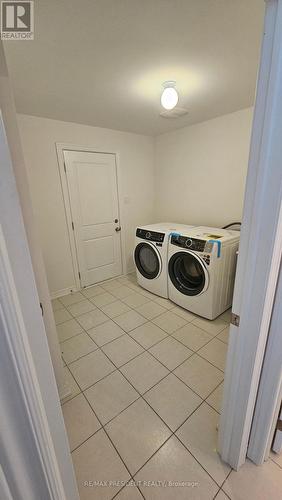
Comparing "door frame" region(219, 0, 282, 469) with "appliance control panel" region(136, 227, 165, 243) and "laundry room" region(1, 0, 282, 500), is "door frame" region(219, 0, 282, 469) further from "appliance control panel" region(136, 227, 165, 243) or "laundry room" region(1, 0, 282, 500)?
"appliance control panel" region(136, 227, 165, 243)

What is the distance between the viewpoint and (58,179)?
2486 millimetres

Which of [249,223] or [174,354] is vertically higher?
[249,223]

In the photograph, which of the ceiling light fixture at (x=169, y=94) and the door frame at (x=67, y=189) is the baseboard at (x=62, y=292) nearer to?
the door frame at (x=67, y=189)

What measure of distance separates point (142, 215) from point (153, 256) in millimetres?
1039

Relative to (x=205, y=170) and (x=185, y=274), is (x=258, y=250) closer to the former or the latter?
(x=185, y=274)

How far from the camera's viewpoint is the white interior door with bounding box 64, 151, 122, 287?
263 centimetres

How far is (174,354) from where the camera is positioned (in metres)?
1.76

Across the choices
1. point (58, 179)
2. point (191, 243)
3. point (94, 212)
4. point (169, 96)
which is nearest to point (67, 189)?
point (58, 179)

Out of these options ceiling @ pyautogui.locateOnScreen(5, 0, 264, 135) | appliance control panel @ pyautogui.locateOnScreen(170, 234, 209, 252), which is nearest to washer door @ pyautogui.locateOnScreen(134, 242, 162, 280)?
appliance control panel @ pyautogui.locateOnScreen(170, 234, 209, 252)

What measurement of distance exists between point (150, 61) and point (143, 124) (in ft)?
4.31

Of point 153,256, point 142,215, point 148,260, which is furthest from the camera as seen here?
point 142,215

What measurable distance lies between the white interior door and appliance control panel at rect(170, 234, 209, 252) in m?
1.19

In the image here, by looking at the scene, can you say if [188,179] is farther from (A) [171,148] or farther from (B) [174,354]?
(B) [174,354]

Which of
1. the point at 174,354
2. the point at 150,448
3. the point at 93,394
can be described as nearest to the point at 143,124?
the point at 174,354
